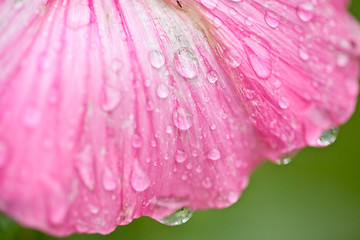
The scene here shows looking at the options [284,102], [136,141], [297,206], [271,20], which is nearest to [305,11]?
[271,20]

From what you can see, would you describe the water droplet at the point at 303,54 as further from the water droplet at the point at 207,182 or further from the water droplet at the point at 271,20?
the water droplet at the point at 207,182

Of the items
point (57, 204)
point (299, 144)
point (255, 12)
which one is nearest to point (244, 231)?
point (299, 144)

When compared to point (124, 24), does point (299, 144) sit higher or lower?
lower

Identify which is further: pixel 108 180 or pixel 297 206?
pixel 297 206

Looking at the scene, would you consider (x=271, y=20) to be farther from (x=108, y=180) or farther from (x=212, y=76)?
(x=108, y=180)

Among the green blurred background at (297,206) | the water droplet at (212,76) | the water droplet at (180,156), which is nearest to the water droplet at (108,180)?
the water droplet at (180,156)

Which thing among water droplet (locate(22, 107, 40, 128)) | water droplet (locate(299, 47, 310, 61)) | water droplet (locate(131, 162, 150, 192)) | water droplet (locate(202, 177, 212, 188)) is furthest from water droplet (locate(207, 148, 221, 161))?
water droplet (locate(22, 107, 40, 128))

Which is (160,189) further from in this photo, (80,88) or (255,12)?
(255,12)
